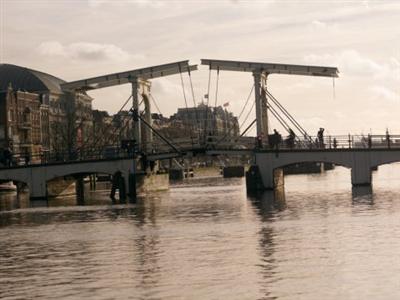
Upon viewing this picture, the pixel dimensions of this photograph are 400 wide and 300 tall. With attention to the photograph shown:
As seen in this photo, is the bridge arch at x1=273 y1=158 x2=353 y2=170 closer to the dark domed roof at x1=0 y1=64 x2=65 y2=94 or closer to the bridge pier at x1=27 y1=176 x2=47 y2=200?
the bridge pier at x1=27 y1=176 x2=47 y2=200

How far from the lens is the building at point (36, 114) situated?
9997 cm

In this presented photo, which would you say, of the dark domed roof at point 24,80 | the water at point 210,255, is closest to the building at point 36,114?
the dark domed roof at point 24,80

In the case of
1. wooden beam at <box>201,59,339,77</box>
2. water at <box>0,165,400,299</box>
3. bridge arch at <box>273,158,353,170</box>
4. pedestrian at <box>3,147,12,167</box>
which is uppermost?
wooden beam at <box>201,59,339,77</box>

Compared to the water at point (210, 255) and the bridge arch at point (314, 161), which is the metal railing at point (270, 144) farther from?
the water at point (210, 255)

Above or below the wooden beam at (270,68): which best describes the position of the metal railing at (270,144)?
below

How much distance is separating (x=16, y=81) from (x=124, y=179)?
7919 centimetres

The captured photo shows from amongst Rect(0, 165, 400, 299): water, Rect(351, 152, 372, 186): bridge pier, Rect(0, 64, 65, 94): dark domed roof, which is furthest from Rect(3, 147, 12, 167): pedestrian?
Rect(0, 64, 65, 94): dark domed roof

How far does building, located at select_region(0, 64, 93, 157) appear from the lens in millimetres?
99969

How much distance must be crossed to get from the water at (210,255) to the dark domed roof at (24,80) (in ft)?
314

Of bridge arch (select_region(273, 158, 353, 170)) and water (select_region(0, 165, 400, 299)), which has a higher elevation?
bridge arch (select_region(273, 158, 353, 170))

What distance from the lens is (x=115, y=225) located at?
32625 mm

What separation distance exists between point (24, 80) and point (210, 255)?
116 m

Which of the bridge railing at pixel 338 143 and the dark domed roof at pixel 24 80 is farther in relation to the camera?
the dark domed roof at pixel 24 80

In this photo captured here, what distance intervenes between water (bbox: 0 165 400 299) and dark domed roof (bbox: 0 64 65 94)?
95.8 meters
